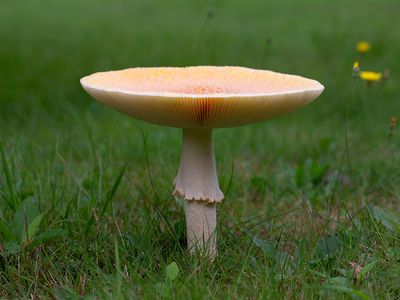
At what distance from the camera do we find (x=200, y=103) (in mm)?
2250

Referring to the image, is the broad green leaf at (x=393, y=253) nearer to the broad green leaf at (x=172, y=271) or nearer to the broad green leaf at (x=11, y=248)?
the broad green leaf at (x=172, y=271)

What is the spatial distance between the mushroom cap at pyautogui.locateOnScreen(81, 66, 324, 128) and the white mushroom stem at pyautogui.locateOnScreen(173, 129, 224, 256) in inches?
6.4

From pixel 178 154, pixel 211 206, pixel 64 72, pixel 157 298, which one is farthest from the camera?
pixel 64 72

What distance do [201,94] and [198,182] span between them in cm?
57

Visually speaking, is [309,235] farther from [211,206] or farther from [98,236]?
[98,236]

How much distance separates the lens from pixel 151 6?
11.6 meters

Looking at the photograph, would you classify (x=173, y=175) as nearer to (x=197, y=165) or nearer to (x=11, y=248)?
(x=197, y=165)

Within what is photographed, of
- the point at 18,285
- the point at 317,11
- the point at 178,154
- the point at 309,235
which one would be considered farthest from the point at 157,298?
the point at 317,11

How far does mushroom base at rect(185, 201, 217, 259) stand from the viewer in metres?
2.79

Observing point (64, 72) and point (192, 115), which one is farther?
point (64, 72)

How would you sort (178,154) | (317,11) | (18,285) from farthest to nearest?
(317,11), (178,154), (18,285)

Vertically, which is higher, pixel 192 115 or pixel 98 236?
pixel 192 115

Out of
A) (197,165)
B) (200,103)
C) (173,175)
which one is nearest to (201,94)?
(200,103)

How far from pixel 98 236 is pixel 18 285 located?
1.44 feet
